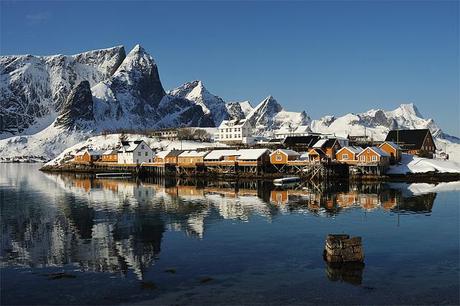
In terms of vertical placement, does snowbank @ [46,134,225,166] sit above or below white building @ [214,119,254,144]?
below

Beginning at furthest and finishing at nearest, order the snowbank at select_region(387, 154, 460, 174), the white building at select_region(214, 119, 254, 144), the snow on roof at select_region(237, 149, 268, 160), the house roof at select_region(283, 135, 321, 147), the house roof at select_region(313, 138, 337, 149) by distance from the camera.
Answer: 1. the white building at select_region(214, 119, 254, 144)
2. the house roof at select_region(283, 135, 321, 147)
3. the house roof at select_region(313, 138, 337, 149)
4. the snow on roof at select_region(237, 149, 268, 160)
5. the snowbank at select_region(387, 154, 460, 174)

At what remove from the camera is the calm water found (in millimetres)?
21828

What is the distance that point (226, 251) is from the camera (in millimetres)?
30047

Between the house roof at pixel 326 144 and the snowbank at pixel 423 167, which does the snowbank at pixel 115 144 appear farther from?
the snowbank at pixel 423 167

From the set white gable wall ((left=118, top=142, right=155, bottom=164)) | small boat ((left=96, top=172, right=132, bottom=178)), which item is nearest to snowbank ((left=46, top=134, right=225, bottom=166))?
white gable wall ((left=118, top=142, right=155, bottom=164))

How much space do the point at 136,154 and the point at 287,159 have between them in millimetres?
43962

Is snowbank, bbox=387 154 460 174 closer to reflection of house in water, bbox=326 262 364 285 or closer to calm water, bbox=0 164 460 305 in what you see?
calm water, bbox=0 164 460 305

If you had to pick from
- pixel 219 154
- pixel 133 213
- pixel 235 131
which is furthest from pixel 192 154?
pixel 133 213

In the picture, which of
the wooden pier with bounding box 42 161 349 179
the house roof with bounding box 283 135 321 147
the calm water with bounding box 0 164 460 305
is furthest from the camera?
the house roof with bounding box 283 135 321 147

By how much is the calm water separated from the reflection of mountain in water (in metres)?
0.13

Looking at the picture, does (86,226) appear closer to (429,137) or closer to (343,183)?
(343,183)

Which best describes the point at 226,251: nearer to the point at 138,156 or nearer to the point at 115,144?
the point at 138,156

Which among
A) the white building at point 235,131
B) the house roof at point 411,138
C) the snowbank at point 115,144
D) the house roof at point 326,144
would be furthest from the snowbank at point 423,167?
the white building at point 235,131

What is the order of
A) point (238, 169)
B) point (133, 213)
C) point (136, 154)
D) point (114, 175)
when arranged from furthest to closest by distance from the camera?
point (136, 154)
point (114, 175)
point (238, 169)
point (133, 213)
